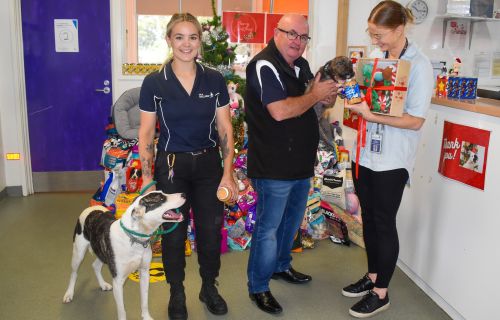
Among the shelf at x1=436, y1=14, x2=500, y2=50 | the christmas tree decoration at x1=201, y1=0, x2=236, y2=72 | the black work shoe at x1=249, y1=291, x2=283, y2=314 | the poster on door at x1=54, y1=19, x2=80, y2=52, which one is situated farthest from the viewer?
the shelf at x1=436, y1=14, x2=500, y2=50

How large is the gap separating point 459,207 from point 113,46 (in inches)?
145

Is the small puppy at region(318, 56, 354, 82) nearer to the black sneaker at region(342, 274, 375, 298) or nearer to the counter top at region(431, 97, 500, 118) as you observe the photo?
the counter top at region(431, 97, 500, 118)

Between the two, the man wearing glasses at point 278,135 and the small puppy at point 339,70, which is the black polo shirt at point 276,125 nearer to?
the man wearing glasses at point 278,135

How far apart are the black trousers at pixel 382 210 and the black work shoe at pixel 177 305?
3.42 ft

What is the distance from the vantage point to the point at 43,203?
14.8 ft

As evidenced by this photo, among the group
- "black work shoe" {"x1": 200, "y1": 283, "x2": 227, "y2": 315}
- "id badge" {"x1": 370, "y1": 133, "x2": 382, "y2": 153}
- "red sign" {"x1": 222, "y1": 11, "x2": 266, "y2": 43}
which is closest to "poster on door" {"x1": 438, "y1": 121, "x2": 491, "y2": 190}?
"id badge" {"x1": 370, "y1": 133, "x2": 382, "y2": 153}

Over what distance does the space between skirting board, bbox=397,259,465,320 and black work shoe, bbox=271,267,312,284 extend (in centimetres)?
64

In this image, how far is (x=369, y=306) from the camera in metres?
2.57

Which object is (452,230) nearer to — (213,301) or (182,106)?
(213,301)

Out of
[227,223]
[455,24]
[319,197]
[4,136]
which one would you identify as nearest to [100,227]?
[227,223]

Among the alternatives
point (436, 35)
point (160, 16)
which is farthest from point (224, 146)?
point (436, 35)

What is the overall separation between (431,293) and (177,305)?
1.47 meters

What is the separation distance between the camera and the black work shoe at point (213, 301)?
2.58 m

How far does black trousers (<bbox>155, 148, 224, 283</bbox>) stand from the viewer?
2.30m
